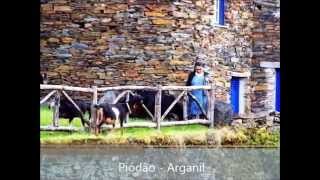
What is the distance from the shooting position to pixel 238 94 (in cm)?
228

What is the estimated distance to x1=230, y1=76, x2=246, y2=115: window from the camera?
226 centimetres

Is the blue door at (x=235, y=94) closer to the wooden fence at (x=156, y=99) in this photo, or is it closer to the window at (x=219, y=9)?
the wooden fence at (x=156, y=99)

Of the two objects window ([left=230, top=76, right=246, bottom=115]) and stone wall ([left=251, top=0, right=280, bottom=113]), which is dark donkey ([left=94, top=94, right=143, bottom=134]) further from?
stone wall ([left=251, top=0, right=280, bottom=113])

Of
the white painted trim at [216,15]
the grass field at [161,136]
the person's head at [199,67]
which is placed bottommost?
the grass field at [161,136]

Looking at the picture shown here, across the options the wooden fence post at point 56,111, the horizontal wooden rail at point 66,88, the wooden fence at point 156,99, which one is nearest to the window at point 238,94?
the wooden fence at point 156,99

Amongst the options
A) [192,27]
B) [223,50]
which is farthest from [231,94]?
[192,27]

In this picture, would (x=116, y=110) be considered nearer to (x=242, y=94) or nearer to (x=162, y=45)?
(x=162, y=45)

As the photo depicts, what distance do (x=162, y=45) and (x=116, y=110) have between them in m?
0.40

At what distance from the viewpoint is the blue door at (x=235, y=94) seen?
2.25 meters

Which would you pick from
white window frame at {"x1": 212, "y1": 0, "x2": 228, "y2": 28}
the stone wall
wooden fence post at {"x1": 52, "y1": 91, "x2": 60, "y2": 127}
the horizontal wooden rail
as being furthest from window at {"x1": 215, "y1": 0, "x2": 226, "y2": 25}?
wooden fence post at {"x1": 52, "y1": 91, "x2": 60, "y2": 127}

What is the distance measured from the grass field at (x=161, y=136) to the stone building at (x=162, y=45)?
0.13 m

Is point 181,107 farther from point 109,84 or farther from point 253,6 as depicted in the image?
point 253,6

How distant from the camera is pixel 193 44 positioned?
2.24 m
